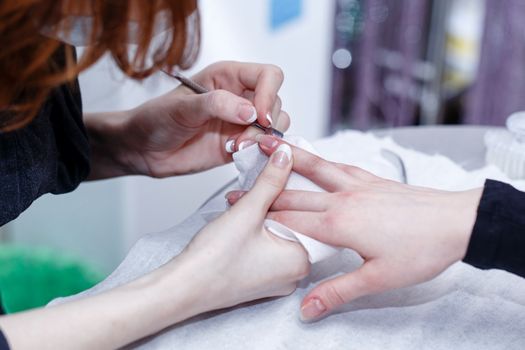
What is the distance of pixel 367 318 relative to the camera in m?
0.70

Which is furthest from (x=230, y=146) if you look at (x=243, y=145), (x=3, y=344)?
(x=3, y=344)

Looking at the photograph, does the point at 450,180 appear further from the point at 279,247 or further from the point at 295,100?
the point at 295,100

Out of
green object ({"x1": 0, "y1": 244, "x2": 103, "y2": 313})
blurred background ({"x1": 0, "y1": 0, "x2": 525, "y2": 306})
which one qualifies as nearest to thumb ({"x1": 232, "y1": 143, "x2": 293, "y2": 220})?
blurred background ({"x1": 0, "y1": 0, "x2": 525, "y2": 306})

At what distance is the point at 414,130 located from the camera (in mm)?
1187

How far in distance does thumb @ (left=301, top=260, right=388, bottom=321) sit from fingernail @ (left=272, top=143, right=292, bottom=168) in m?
0.14

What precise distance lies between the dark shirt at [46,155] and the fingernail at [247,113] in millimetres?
234

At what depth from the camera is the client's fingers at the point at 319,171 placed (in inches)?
29.4

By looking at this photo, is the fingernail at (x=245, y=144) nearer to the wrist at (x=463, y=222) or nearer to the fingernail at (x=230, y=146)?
the fingernail at (x=230, y=146)

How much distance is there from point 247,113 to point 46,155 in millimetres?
262

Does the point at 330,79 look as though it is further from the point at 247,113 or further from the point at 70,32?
the point at 70,32

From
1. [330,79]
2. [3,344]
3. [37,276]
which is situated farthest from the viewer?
[330,79]

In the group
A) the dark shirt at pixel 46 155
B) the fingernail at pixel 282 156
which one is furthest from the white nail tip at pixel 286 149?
the dark shirt at pixel 46 155

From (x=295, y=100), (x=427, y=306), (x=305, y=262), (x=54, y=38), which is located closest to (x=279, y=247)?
(x=305, y=262)

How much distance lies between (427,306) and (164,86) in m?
0.95
